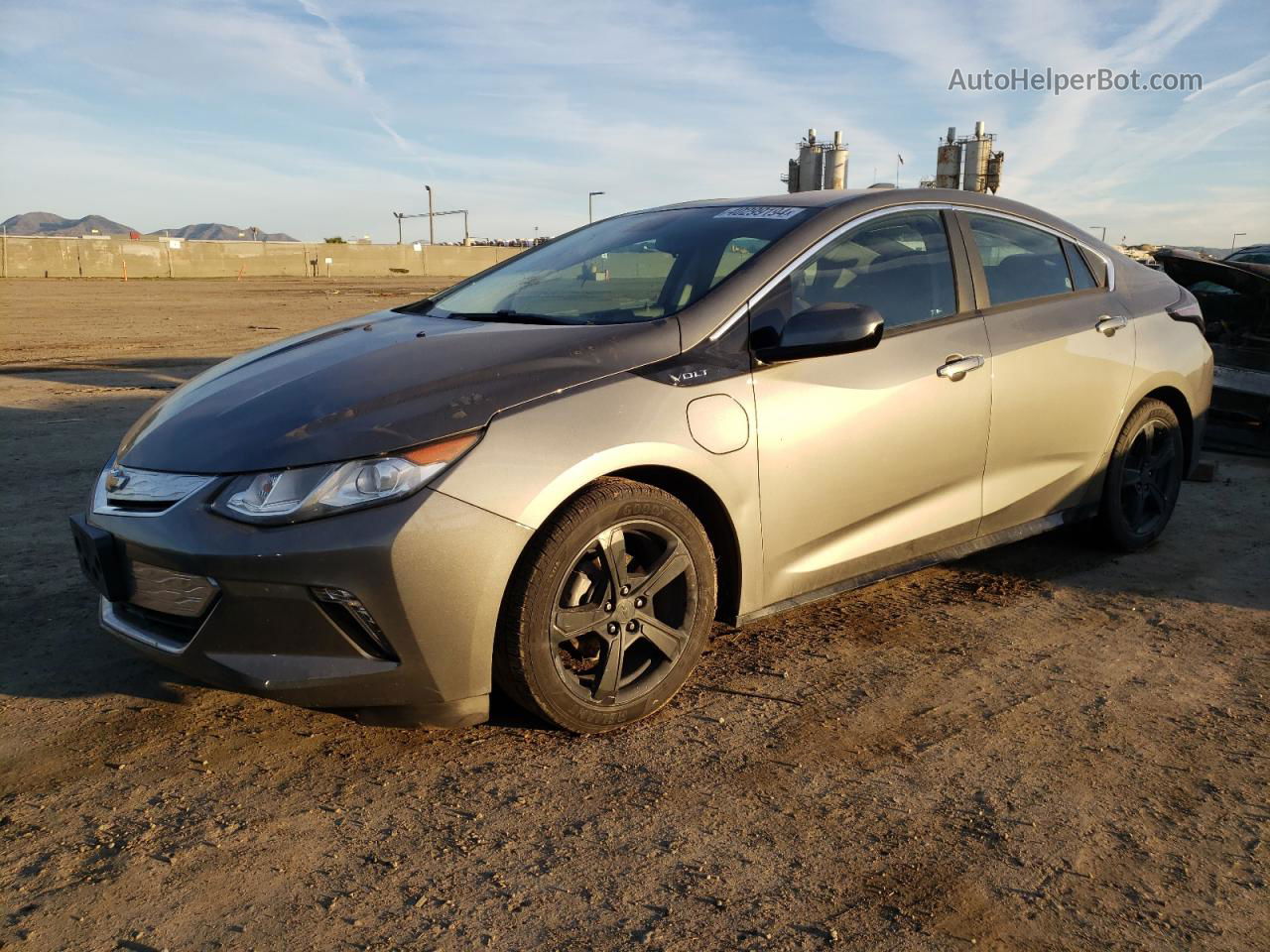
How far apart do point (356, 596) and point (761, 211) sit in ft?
7.02

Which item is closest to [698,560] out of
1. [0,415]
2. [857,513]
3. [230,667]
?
[857,513]

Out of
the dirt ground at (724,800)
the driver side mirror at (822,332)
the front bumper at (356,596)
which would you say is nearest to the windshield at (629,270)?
the driver side mirror at (822,332)

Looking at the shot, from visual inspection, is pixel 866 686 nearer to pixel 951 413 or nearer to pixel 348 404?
pixel 951 413

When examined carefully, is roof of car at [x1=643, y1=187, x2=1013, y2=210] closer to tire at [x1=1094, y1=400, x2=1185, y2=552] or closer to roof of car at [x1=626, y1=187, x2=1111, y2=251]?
roof of car at [x1=626, y1=187, x2=1111, y2=251]

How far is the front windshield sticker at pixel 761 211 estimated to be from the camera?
3742 mm

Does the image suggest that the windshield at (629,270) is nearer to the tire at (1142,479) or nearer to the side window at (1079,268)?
the side window at (1079,268)

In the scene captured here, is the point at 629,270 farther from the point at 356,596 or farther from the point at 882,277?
the point at 356,596

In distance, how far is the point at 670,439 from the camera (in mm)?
3027

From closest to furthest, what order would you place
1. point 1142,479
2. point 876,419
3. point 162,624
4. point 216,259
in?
point 162,624
point 876,419
point 1142,479
point 216,259

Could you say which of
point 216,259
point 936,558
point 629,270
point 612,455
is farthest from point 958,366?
point 216,259

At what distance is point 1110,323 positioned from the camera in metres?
4.48

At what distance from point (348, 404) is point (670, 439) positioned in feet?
2.99

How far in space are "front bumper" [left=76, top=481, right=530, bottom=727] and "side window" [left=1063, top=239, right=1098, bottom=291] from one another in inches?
118

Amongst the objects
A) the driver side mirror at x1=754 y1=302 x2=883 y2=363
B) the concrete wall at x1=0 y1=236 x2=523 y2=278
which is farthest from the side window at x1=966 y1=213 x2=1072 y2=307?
the concrete wall at x1=0 y1=236 x2=523 y2=278
